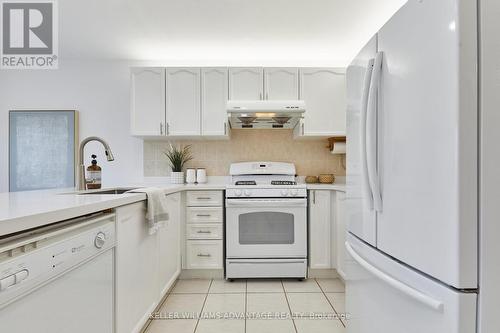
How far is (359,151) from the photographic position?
1.37 m

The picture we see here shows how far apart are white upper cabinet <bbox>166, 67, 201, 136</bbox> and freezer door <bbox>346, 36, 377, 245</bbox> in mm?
1911

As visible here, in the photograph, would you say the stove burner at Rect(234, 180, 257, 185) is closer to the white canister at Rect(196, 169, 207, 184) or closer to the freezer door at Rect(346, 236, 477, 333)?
the white canister at Rect(196, 169, 207, 184)

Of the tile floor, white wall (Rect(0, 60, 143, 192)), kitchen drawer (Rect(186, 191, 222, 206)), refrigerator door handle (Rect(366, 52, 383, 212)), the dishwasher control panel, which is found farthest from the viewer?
white wall (Rect(0, 60, 143, 192))

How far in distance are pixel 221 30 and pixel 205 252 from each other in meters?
2.11

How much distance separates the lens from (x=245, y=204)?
2771 millimetres

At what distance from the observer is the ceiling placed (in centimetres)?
235

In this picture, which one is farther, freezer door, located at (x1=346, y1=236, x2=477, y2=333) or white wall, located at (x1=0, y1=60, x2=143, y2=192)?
white wall, located at (x1=0, y1=60, x2=143, y2=192)

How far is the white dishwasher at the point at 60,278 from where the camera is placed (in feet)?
2.49

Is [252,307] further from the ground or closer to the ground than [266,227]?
closer to the ground

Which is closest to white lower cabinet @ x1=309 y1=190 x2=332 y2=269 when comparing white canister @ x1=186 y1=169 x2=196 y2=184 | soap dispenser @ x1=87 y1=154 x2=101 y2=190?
white canister @ x1=186 y1=169 x2=196 y2=184

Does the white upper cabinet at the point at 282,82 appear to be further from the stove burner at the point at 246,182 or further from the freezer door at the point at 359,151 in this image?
the freezer door at the point at 359,151

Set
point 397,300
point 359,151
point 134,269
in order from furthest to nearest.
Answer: point 134,269 < point 359,151 < point 397,300

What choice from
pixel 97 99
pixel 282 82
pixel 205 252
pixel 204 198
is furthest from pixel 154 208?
pixel 97 99
